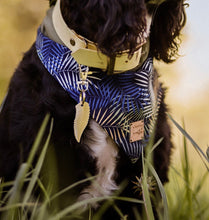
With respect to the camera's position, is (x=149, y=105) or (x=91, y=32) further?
(x=149, y=105)

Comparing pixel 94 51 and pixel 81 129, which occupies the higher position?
pixel 94 51

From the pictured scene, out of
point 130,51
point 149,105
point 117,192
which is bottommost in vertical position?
point 117,192

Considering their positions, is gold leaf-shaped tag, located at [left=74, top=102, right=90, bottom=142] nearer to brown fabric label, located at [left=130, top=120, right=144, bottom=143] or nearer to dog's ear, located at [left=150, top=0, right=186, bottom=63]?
brown fabric label, located at [left=130, top=120, right=144, bottom=143]

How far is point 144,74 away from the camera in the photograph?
1.58 m

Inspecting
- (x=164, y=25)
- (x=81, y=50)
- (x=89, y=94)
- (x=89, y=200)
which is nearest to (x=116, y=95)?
(x=89, y=94)

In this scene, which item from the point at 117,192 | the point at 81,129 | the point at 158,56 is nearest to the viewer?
the point at 81,129

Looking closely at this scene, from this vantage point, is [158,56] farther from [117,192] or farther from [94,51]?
[117,192]

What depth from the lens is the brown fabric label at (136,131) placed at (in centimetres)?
155

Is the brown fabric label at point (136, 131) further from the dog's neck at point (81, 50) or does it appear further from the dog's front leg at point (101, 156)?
the dog's neck at point (81, 50)

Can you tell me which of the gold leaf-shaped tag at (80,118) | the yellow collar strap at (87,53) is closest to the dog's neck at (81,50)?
the yellow collar strap at (87,53)

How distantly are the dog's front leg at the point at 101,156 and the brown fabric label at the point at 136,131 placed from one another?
0.27 ft

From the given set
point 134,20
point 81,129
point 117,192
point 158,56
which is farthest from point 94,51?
point 117,192

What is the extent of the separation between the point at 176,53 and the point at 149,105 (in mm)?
401

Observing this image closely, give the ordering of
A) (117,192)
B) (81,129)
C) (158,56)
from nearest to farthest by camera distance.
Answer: (81,129) → (117,192) → (158,56)
